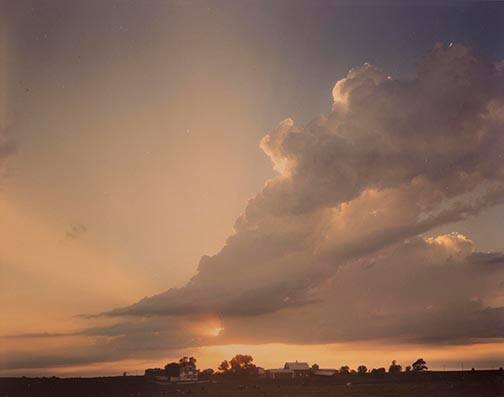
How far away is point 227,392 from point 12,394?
43283mm

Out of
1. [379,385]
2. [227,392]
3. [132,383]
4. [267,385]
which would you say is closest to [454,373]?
[379,385]

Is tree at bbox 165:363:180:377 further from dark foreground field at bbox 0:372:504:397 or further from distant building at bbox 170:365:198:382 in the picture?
dark foreground field at bbox 0:372:504:397

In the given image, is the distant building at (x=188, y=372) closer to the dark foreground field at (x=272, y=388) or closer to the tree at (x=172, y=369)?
the tree at (x=172, y=369)

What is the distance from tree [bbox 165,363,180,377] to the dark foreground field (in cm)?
5711

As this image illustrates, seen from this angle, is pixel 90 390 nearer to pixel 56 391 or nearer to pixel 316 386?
pixel 56 391

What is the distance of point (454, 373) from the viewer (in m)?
131

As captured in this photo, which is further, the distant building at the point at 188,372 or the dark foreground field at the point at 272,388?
the distant building at the point at 188,372

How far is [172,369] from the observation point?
19238 cm

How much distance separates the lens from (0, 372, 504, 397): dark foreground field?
106688 millimetres

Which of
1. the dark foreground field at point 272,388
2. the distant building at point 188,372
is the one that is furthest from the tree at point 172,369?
the dark foreground field at point 272,388

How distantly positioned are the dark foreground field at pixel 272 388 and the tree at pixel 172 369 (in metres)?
57.1

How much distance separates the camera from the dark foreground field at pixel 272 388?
350 feet

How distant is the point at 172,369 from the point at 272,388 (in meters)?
76.5

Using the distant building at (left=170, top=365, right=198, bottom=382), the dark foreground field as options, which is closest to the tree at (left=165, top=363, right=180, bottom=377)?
the distant building at (left=170, top=365, right=198, bottom=382)
